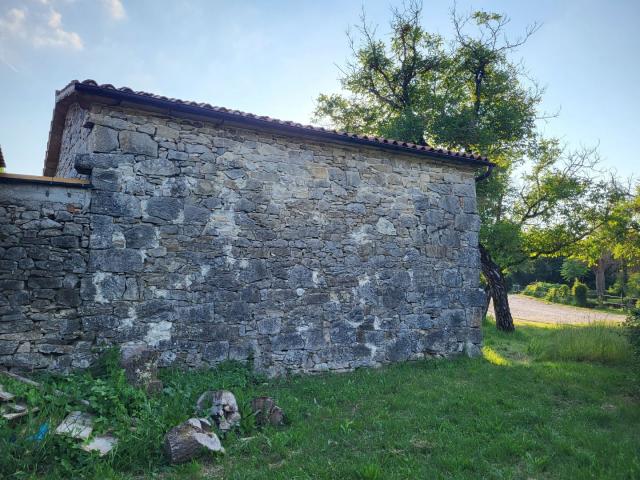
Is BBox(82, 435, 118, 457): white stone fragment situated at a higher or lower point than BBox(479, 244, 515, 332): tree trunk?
lower

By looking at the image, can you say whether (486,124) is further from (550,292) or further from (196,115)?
(550,292)

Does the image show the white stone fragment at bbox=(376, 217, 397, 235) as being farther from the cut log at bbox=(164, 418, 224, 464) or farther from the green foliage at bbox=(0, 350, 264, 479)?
the cut log at bbox=(164, 418, 224, 464)

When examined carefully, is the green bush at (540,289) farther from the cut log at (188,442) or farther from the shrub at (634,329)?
the cut log at (188,442)

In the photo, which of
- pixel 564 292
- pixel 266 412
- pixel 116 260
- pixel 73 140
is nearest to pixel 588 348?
pixel 266 412

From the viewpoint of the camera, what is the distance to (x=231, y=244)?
5.93 metres

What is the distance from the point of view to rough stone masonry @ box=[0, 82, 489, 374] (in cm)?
492

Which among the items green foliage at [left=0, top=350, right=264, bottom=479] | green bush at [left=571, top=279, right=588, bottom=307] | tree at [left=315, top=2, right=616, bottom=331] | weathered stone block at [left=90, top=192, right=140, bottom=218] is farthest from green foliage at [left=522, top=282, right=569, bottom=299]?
weathered stone block at [left=90, top=192, right=140, bottom=218]

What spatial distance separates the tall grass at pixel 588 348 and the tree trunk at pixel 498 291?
2.94 meters

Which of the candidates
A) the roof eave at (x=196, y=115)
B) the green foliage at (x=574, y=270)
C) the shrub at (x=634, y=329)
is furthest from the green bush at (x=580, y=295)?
the shrub at (x=634, y=329)

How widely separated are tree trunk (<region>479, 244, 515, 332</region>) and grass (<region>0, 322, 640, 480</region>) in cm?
525

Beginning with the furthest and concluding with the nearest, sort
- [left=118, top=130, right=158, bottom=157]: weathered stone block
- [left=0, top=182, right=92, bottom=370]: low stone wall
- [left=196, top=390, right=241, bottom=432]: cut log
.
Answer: [left=118, top=130, right=158, bottom=157]: weathered stone block < [left=0, top=182, right=92, bottom=370]: low stone wall < [left=196, top=390, right=241, bottom=432]: cut log

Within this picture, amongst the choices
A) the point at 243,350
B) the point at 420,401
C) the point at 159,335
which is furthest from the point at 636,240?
the point at 159,335

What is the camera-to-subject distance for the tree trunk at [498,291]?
38.7ft

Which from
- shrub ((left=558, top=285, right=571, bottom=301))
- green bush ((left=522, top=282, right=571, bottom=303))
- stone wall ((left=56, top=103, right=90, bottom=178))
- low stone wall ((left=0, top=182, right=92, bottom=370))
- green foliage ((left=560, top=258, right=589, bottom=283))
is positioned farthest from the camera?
green foliage ((left=560, top=258, right=589, bottom=283))
